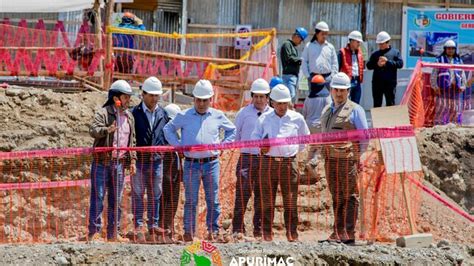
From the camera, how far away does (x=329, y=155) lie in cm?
1389

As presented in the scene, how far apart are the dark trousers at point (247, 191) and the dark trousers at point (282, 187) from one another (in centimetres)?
7

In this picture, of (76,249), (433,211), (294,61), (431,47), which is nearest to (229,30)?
(431,47)

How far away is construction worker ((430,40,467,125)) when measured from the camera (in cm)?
2017

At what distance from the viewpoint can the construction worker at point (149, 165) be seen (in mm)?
13609

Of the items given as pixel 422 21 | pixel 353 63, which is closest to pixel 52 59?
pixel 353 63

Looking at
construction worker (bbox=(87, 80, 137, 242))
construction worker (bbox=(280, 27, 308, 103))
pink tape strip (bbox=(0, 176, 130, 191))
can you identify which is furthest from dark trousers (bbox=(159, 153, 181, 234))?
construction worker (bbox=(280, 27, 308, 103))

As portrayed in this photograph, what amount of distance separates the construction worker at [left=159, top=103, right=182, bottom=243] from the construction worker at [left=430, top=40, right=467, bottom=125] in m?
7.62

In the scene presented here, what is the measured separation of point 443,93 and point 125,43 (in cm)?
A: 599

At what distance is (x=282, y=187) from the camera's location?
13.9 metres

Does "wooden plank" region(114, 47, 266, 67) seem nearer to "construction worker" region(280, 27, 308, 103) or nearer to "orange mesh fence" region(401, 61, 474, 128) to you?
"construction worker" region(280, 27, 308, 103)

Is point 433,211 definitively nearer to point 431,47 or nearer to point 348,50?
point 348,50

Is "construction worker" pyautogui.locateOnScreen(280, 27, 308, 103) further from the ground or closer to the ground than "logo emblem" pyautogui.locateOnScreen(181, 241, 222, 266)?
further from the ground

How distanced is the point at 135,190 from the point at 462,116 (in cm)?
853

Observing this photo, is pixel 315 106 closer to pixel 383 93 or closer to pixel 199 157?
pixel 383 93
